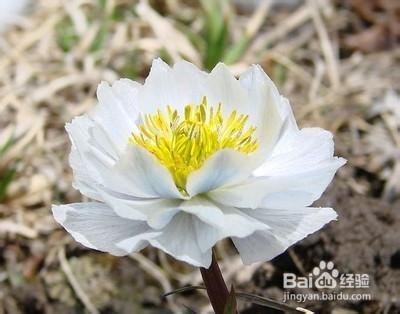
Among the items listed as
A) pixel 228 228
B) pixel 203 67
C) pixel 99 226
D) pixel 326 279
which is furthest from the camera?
pixel 203 67

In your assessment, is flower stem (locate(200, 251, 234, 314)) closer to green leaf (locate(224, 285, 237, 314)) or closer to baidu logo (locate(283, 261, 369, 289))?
green leaf (locate(224, 285, 237, 314))

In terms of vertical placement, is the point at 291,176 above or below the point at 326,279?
above

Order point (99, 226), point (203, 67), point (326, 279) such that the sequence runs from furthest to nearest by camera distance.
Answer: point (203, 67)
point (326, 279)
point (99, 226)

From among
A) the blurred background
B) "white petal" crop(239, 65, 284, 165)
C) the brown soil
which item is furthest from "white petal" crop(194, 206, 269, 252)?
the brown soil

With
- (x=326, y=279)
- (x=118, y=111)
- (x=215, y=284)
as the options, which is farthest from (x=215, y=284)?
(x=326, y=279)

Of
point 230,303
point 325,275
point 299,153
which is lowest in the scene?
point 325,275

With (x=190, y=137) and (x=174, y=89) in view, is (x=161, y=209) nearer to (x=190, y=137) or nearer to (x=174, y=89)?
(x=190, y=137)
